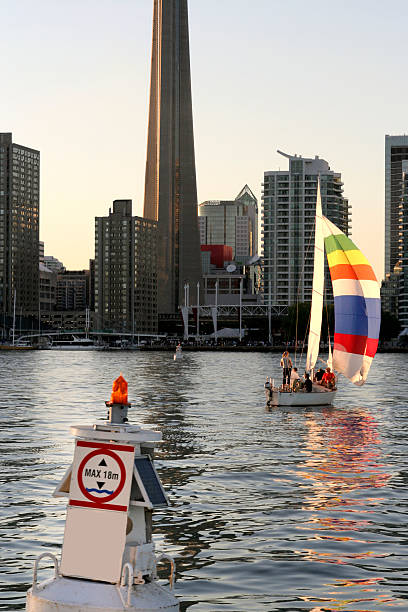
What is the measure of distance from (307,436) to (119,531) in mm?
35108

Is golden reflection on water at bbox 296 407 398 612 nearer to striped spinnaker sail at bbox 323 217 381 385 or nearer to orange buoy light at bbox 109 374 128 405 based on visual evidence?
orange buoy light at bbox 109 374 128 405

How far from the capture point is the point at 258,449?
38.3m

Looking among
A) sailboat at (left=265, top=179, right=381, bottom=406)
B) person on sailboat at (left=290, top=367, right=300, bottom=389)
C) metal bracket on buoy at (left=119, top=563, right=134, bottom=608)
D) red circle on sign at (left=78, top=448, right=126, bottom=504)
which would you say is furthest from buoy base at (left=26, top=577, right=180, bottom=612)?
sailboat at (left=265, top=179, right=381, bottom=406)

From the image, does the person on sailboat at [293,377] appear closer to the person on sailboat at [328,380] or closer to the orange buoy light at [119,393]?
the person on sailboat at [328,380]

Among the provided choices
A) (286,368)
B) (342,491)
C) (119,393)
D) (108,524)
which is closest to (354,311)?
(286,368)

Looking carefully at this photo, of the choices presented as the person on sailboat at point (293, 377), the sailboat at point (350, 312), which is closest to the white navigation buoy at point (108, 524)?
the person on sailboat at point (293, 377)

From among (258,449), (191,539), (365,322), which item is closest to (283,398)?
(365,322)

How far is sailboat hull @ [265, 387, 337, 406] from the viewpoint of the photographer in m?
63.0

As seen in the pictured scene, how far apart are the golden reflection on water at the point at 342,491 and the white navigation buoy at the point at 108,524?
6639mm

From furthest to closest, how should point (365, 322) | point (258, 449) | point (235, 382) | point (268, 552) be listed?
point (235, 382)
point (365, 322)
point (258, 449)
point (268, 552)

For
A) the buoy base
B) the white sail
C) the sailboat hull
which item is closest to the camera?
the buoy base

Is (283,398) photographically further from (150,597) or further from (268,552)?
(150,597)

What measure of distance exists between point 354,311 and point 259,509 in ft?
153

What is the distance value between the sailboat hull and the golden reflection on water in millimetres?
11895
